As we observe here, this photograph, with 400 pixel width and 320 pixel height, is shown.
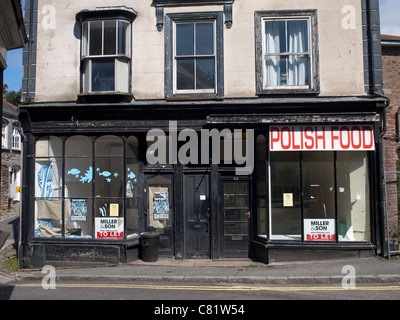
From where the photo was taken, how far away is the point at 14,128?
30047mm

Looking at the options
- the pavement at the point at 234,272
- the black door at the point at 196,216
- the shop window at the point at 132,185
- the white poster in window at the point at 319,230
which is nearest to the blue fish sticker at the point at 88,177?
the shop window at the point at 132,185

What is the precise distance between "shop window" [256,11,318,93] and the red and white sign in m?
1.17

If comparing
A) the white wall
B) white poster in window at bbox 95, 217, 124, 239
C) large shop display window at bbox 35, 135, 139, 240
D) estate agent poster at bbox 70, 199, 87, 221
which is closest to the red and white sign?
the white wall

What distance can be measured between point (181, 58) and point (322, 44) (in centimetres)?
389

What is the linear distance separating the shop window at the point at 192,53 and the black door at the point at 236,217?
2786 millimetres

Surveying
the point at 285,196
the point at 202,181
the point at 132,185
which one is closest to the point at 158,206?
the point at 132,185

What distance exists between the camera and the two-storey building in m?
10.3

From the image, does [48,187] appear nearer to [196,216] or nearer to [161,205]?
[161,205]

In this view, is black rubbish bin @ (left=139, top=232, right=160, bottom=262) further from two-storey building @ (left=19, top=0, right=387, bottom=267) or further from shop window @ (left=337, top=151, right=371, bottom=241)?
shop window @ (left=337, top=151, right=371, bottom=241)

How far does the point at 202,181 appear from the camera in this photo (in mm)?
11133

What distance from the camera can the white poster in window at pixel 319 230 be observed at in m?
10.3

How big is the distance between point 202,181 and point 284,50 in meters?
4.33

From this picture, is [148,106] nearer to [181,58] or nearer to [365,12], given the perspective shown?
[181,58]
